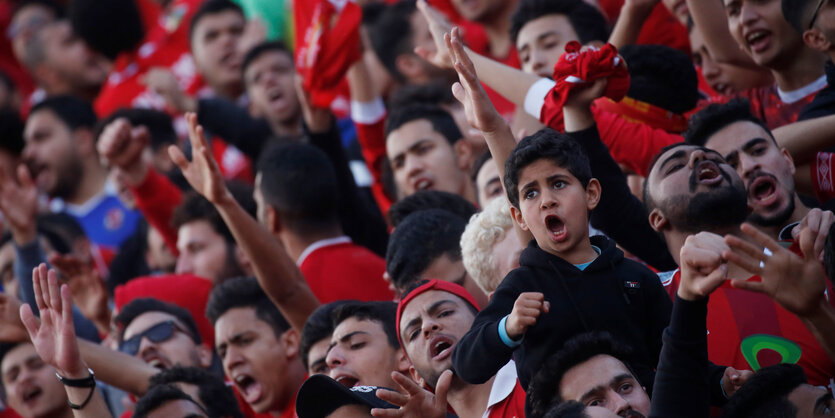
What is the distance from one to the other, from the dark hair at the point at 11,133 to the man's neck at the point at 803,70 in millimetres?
6566

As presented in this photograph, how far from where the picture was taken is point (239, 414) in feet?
17.1

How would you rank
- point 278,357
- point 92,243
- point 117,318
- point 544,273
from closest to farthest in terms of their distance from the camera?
point 544,273
point 278,357
point 117,318
point 92,243

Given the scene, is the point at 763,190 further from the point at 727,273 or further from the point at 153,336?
the point at 153,336

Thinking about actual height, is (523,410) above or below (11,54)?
below

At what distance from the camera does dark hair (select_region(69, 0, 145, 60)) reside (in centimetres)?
1055

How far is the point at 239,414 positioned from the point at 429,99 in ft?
8.01

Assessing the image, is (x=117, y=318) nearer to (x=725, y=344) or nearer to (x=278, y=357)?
(x=278, y=357)

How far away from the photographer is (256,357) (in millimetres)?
5562

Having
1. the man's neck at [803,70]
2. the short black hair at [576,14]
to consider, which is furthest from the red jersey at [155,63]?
the man's neck at [803,70]

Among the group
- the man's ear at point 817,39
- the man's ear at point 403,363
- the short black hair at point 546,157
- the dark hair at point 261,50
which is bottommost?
the man's ear at point 403,363

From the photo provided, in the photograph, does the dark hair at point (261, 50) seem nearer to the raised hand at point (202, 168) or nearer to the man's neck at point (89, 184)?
the man's neck at point (89, 184)

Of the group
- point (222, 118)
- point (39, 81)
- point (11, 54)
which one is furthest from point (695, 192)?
point (11, 54)

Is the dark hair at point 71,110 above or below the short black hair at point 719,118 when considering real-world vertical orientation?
above

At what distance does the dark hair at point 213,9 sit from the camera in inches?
368
